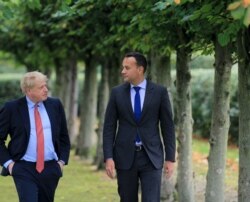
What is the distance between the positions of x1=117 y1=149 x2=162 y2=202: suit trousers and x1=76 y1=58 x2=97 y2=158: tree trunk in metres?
12.4

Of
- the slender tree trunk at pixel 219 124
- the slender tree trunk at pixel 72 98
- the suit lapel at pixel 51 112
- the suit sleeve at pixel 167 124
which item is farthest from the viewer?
the slender tree trunk at pixel 72 98

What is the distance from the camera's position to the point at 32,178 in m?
6.86

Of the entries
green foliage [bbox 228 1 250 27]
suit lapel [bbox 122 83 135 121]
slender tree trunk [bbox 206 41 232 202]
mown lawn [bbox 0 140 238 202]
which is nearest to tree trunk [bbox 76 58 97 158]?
mown lawn [bbox 0 140 238 202]

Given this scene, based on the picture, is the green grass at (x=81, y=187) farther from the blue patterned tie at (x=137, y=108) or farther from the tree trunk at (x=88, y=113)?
the blue patterned tie at (x=137, y=108)

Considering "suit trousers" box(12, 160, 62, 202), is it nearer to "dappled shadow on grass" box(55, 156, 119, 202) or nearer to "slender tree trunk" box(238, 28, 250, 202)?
"slender tree trunk" box(238, 28, 250, 202)

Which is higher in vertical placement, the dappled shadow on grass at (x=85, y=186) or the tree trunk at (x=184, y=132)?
the tree trunk at (x=184, y=132)

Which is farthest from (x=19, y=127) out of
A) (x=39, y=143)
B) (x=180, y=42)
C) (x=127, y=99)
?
(x=180, y=42)

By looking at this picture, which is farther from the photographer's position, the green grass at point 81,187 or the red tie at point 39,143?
the green grass at point 81,187

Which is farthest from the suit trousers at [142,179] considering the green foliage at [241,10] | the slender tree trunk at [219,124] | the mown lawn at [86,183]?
the mown lawn at [86,183]

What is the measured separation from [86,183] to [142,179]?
730 centimetres

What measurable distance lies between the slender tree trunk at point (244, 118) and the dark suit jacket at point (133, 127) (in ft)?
2.51

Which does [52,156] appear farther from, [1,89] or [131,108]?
[1,89]

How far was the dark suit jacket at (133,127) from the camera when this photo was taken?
705 centimetres

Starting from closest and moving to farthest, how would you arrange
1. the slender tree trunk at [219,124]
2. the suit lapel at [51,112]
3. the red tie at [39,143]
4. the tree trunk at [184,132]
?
the red tie at [39,143], the suit lapel at [51,112], the slender tree trunk at [219,124], the tree trunk at [184,132]
